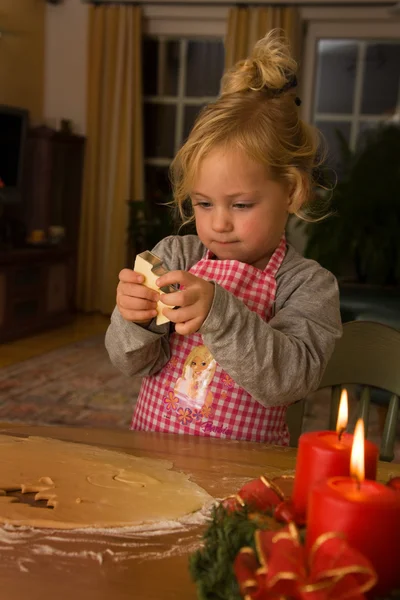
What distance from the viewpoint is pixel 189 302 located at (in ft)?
2.94

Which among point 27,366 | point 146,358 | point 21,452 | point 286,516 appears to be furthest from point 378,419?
point 286,516

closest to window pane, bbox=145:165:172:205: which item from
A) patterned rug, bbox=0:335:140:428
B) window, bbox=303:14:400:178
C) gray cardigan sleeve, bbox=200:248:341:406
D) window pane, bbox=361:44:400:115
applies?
window, bbox=303:14:400:178

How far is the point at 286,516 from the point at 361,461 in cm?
11

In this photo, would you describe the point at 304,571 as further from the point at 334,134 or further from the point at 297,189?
the point at 334,134

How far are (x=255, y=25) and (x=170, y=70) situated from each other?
82 centimetres

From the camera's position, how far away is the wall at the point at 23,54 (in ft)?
16.7

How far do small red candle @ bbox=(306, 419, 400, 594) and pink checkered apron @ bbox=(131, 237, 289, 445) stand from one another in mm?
655

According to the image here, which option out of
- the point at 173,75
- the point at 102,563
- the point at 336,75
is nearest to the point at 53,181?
the point at 173,75

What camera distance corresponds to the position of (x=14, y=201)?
480 cm

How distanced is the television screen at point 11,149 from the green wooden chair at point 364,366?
376 centimetres

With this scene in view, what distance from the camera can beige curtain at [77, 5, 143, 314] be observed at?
17.9 ft

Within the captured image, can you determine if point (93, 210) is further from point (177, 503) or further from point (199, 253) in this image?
point (177, 503)

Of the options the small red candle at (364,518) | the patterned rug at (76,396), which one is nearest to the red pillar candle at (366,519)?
the small red candle at (364,518)

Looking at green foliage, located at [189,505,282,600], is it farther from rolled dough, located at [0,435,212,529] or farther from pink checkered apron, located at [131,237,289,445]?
pink checkered apron, located at [131,237,289,445]
